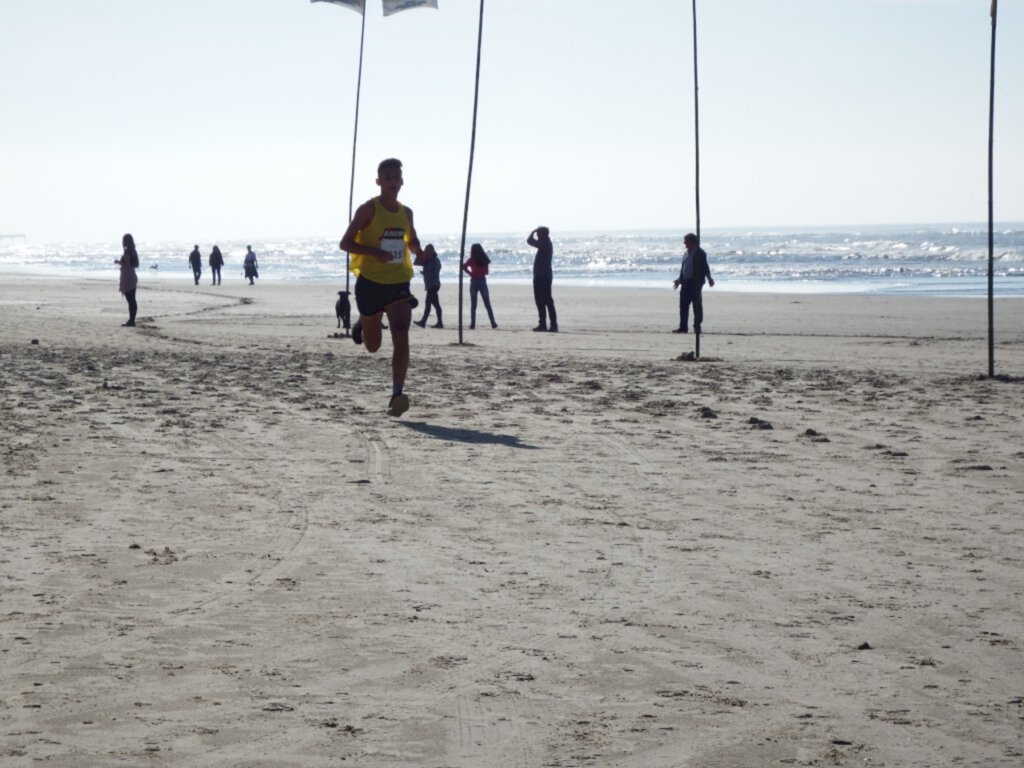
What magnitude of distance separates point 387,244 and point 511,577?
17.7 feet

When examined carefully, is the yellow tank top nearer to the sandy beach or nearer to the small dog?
the sandy beach

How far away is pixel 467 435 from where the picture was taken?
31.7 ft

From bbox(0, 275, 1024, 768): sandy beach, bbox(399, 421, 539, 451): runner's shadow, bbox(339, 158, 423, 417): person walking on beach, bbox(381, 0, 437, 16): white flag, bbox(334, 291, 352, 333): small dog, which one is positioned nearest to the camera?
bbox(0, 275, 1024, 768): sandy beach

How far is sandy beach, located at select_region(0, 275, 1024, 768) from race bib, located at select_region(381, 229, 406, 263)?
4.20ft

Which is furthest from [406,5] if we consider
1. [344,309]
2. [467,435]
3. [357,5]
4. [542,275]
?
[467,435]

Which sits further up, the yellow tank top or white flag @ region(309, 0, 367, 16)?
white flag @ region(309, 0, 367, 16)

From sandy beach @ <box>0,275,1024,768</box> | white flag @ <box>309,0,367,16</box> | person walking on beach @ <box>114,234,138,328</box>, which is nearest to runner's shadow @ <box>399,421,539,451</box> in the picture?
sandy beach @ <box>0,275,1024,768</box>

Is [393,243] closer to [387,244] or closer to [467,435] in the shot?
[387,244]

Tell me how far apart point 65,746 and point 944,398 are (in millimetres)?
9515

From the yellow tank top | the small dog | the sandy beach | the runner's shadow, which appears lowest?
the sandy beach

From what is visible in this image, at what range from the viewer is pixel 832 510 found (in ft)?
22.9

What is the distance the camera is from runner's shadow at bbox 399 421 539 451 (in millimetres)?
9305

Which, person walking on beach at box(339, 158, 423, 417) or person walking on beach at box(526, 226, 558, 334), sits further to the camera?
person walking on beach at box(526, 226, 558, 334)

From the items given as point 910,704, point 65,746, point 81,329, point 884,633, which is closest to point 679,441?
point 884,633
